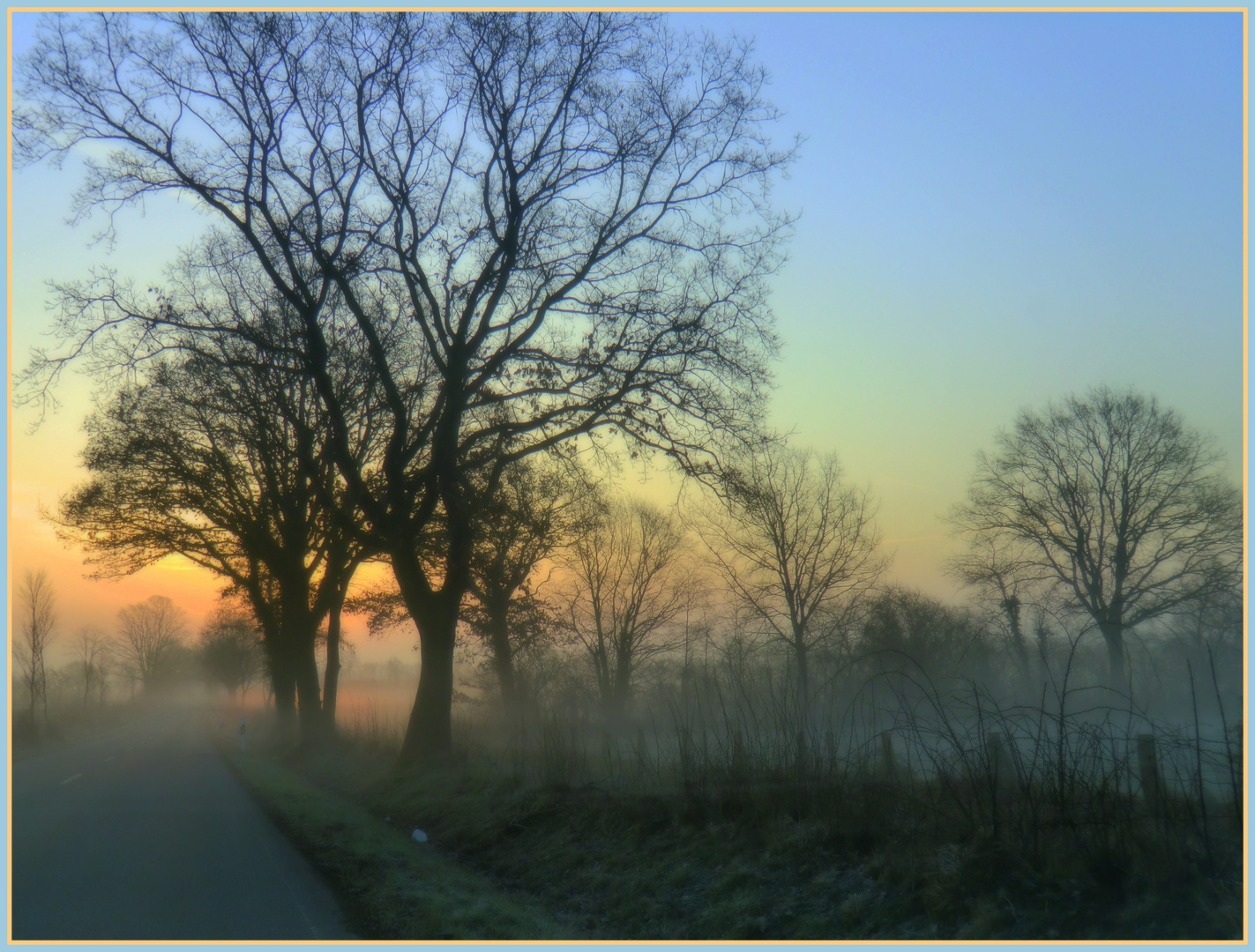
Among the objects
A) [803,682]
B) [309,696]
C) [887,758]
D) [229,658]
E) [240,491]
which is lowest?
[229,658]

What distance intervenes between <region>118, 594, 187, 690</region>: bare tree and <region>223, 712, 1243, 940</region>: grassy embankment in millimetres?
80269

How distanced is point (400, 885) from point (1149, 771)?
6.79 metres

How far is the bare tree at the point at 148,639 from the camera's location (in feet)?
262

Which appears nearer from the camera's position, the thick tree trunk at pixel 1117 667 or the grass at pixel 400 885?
the grass at pixel 400 885

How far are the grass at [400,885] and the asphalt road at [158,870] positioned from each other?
0.87 feet

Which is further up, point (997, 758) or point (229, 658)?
point (997, 758)

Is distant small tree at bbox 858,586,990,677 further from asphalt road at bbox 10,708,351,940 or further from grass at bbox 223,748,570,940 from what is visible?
asphalt road at bbox 10,708,351,940

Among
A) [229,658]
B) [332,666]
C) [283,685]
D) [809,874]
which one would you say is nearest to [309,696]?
[332,666]

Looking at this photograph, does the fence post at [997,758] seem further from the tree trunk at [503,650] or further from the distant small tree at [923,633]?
the tree trunk at [503,650]

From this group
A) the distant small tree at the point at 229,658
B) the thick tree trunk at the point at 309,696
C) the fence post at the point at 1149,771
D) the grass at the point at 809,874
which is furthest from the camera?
the distant small tree at the point at 229,658

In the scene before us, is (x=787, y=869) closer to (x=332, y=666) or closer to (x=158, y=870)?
(x=158, y=870)

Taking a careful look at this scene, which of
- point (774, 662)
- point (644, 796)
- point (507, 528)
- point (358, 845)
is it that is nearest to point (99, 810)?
point (358, 845)

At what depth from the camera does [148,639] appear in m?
85.1

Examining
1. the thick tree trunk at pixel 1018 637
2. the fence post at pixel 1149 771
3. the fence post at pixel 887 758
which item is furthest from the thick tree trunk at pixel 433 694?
the fence post at pixel 1149 771
